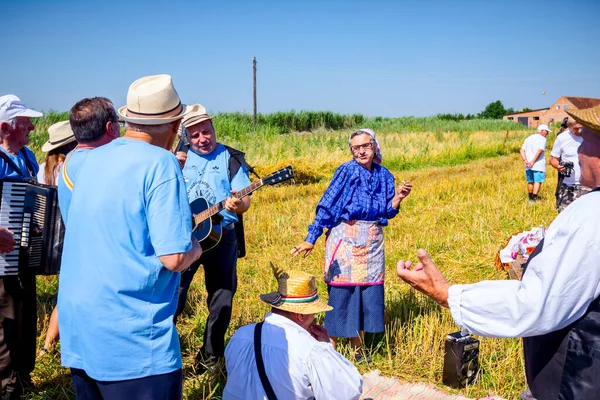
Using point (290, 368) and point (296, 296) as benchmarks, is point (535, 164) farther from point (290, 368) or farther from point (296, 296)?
point (290, 368)

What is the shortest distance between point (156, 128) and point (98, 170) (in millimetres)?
336

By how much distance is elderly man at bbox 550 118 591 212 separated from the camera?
769 cm

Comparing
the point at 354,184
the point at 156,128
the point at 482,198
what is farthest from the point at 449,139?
the point at 156,128

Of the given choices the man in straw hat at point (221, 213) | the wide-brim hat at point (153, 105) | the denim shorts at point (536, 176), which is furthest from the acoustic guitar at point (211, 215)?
the denim shorts at point (536, 176)

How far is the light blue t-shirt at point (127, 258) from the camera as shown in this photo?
7.18ft

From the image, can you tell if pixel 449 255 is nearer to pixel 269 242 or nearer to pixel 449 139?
pixel 269 242

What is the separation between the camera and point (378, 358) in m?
4.41

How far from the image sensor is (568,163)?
7770 mm

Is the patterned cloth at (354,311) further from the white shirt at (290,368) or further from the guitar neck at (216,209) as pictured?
the white shirt at (290,368)

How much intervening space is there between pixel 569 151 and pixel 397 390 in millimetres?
5547

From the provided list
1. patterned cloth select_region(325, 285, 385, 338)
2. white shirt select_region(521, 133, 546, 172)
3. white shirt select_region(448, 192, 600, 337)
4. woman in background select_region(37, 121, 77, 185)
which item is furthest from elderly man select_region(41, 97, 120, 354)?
white shirt select_region(521, 133, 546, 172)

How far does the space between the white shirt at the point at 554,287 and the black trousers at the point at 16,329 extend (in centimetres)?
298

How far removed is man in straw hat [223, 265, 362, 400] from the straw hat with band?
15cm

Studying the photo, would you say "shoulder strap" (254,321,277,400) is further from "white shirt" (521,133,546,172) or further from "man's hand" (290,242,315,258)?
"white shirt" (521,133,546,172)
